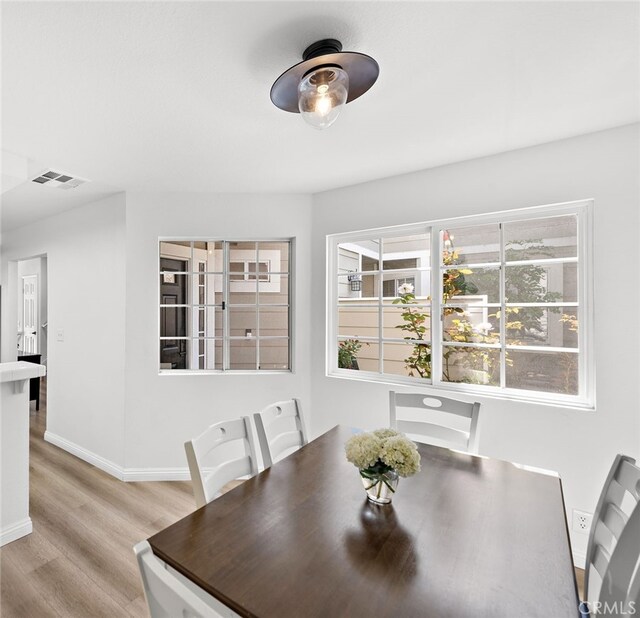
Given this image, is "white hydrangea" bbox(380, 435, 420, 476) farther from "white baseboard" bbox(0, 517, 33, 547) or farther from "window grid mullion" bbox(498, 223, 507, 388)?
"white baseboard" bbox(0, 517, 33, 547)

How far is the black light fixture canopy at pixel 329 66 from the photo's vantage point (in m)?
1.25

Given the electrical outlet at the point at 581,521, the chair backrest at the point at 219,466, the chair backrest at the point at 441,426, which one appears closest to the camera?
the chair backrest at the point at 219,466

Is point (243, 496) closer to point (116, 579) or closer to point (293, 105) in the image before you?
point (116, 579)

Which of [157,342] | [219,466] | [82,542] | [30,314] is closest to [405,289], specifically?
[219,466]

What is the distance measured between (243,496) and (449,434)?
1.17 m

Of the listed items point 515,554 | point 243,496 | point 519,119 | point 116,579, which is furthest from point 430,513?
point 519,119

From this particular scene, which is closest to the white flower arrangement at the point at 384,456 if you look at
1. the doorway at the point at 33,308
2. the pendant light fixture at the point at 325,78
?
the pendant light fixture at the point at 325,78

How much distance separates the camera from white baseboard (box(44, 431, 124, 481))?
10.1ft

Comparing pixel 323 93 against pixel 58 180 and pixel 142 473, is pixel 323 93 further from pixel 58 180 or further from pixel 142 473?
pixel 142 473

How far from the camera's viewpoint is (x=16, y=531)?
2.23 m

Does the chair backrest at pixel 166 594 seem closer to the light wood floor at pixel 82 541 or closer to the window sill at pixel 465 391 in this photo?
the light wood floor at pixel 82 541

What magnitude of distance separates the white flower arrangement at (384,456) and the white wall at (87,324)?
2.59m

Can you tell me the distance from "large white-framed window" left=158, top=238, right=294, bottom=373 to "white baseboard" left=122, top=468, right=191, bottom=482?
2.84 ft

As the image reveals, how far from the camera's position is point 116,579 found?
1.91 meters
